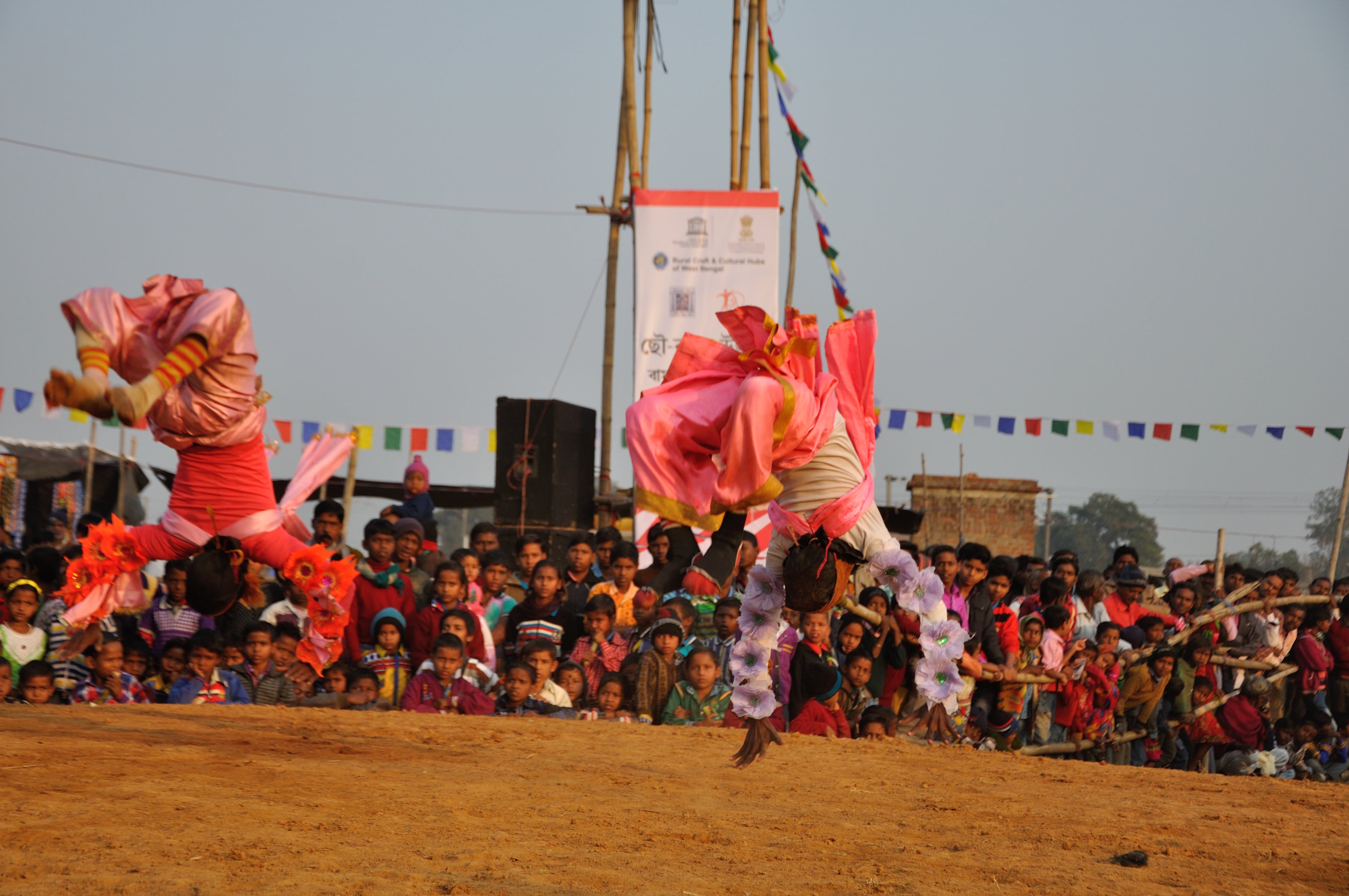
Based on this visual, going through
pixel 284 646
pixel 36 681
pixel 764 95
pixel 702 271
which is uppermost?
pixel 764 95

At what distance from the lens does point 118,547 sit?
20.5ft

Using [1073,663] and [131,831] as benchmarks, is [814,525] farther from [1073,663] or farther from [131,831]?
[1073,663]

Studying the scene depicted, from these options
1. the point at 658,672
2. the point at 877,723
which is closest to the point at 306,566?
the point at 658,672

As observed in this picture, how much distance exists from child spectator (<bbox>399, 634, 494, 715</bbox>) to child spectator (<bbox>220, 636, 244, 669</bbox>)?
1.11 meters

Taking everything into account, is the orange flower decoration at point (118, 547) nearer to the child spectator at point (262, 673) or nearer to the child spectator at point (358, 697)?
the child spectator at point (262, 673)

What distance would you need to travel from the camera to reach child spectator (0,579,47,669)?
724cm

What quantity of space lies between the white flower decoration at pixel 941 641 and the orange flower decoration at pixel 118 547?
Answer: 13.8ft

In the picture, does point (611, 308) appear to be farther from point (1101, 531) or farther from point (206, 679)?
point (1101, 531)

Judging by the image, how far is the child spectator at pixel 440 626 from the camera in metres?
7.85

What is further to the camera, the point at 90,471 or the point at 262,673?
the point at 90,471

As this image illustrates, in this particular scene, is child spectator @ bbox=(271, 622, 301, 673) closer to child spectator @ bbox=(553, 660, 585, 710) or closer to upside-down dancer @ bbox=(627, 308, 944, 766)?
child spectator @ bbox=(553, 660, 585, 710)

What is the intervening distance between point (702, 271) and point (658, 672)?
190 inches

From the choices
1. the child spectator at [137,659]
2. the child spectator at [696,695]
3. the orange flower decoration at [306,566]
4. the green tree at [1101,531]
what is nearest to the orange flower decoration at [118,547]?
the orange flower decoration at [306,566]

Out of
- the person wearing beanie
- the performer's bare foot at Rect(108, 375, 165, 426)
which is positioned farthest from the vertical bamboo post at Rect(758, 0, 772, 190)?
the performer's bare foot at Rect(108, 375, 165, 426)
